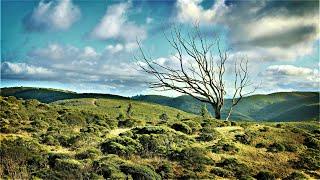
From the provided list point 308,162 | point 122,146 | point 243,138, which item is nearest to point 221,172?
point 122,146

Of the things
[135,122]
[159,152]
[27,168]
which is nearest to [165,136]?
[159,152]

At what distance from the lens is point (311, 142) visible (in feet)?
90.4

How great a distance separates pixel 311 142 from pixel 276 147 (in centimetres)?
384

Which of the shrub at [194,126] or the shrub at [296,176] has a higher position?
the shrub at [194,126]

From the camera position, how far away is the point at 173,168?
60.6 feet

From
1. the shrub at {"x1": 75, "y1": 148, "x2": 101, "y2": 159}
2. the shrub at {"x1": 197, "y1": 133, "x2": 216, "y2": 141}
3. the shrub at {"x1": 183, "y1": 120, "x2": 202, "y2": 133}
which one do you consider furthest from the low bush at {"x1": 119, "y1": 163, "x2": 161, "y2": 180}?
the shrub at {"x1": 183, "y1": 120, "x2": 202, "y2": 133}

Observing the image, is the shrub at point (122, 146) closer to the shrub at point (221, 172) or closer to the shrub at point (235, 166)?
the shrub at point (221, 172)

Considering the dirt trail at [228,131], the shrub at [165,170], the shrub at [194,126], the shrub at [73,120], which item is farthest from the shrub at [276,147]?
the shrub at [73,120]

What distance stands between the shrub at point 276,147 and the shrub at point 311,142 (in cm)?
294

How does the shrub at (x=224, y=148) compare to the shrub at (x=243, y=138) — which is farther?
the shrub at (x=243, y=138)

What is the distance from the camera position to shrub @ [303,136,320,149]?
89.1 ft

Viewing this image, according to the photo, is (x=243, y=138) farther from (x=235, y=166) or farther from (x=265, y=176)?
(x=265, y=176)

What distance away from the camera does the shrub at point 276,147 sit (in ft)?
82.1

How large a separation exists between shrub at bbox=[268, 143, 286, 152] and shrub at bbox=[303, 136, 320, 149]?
2.94 m
